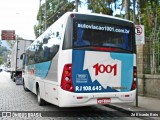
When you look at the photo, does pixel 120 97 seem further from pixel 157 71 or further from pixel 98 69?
pixel 157 71

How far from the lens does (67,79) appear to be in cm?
814

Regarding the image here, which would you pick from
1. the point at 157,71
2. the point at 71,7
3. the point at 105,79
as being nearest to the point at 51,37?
the point at 105,79

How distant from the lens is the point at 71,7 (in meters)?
34.2

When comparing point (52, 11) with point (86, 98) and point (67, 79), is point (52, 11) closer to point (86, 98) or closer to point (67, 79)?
point (67, 79)

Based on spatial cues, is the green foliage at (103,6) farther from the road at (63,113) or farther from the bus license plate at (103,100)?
the bus license plate at (103,100)

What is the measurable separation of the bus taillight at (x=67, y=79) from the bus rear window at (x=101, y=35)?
65cm

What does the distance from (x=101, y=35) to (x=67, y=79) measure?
5.60 ft

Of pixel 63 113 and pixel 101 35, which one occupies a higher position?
pixel 101 35

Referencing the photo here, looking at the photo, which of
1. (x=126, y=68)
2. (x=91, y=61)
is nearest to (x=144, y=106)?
(x=126, y=68)

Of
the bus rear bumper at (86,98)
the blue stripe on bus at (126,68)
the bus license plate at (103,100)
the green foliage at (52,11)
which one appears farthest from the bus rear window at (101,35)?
the green foliage at (52,11)

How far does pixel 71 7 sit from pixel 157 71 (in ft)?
74.0

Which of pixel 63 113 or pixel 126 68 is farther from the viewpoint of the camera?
pixel 63 113

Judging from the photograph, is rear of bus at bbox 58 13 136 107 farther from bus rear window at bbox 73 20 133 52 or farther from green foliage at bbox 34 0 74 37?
green foliage at bbox 34 0 74 37

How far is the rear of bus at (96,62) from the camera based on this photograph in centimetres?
814
